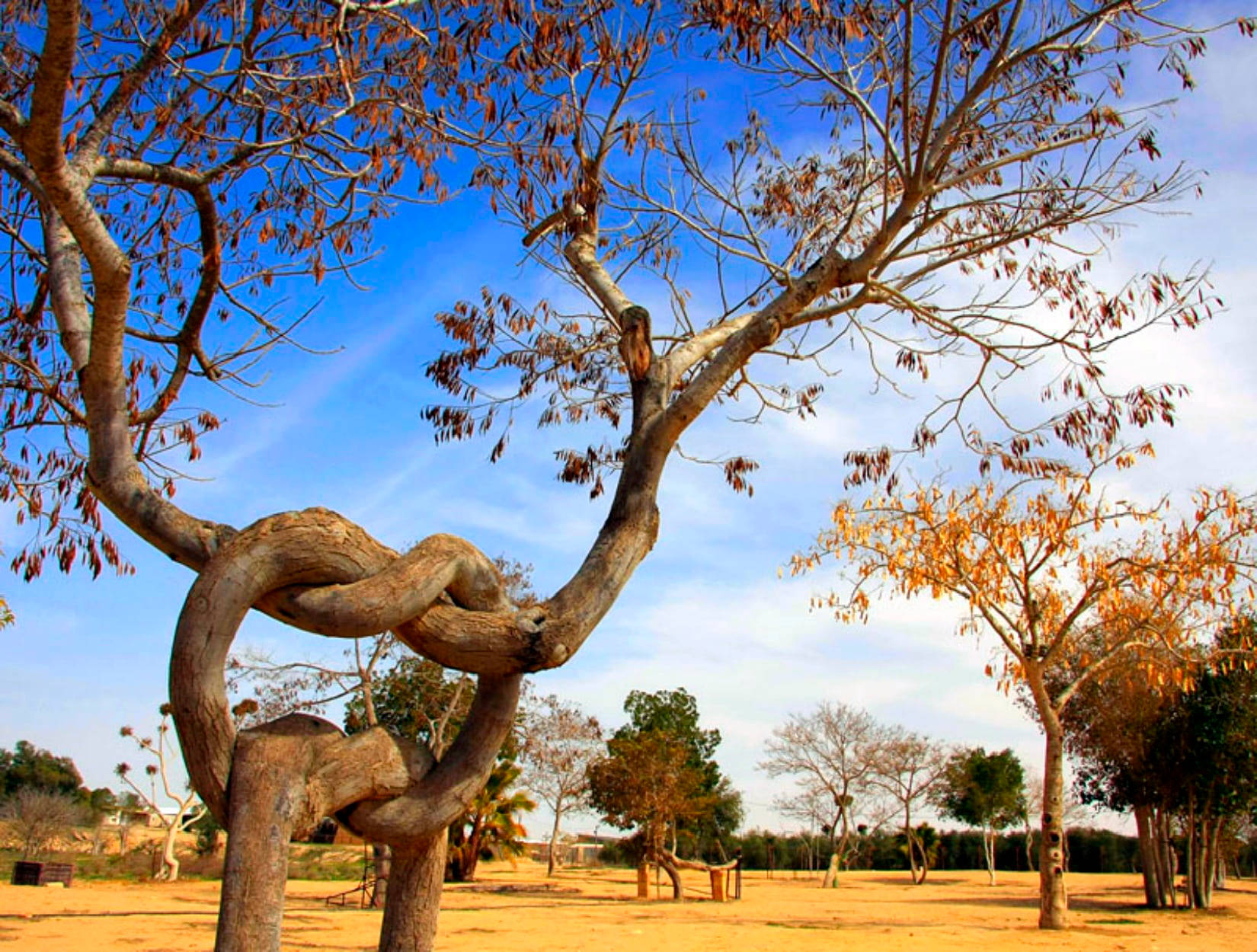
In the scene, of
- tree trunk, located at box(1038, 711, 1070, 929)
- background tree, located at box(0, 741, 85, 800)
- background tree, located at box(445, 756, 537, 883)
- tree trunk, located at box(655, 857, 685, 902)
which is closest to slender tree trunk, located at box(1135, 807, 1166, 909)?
tree trunk, located at box(1038, 711, 1070, 929)

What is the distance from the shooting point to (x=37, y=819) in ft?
118

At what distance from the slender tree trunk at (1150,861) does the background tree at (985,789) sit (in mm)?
18088

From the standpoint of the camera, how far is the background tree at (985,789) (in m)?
42.7

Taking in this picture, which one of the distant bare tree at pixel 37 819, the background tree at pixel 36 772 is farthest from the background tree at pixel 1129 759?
the background tree at pixel 36 772

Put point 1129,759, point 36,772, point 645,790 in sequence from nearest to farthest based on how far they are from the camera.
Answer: point 1129,759 → point 645,790 → point 36,772

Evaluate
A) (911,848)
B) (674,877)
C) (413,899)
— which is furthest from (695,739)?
(413,899)

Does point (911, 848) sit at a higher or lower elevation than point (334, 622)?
lower

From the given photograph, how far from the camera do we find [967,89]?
6.51 metres

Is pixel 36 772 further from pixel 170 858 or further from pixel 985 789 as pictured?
pixel 985 789

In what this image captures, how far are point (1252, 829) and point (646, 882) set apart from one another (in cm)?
2453

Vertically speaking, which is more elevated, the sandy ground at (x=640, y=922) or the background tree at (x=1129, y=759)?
Answer: the background tree at (x=1129, y=759)

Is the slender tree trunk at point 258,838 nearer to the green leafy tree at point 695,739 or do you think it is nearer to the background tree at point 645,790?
the background tree at point 645,790

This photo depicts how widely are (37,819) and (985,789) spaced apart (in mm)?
35742

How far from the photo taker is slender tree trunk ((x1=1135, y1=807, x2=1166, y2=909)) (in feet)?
78.0
